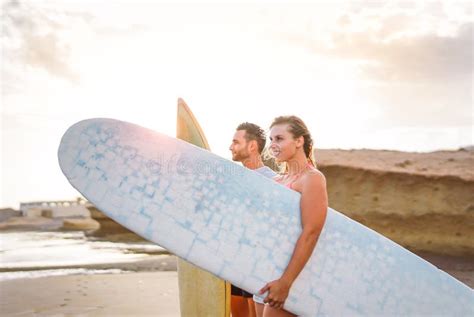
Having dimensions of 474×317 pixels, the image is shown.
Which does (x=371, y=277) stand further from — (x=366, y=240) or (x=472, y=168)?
(x=472, y=168)

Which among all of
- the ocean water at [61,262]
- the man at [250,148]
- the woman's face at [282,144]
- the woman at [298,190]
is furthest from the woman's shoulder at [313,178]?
the ocean water at [61,262]

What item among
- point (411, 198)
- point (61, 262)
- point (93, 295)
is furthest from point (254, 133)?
point (61, 262)

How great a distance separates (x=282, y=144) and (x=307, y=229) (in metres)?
0.32

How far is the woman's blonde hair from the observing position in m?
1.78

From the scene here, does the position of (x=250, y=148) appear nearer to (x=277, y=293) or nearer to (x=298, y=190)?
(x=298, y=190)

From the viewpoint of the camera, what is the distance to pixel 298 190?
1.76 m

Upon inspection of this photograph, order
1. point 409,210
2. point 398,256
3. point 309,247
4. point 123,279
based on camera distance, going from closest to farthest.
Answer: point 309,247
point 398,256
point 123,279
point 409,210

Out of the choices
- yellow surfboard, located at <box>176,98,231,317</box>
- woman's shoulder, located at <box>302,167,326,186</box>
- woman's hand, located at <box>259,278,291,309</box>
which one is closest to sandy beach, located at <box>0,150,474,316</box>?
yellow surfboard, located at <box>176,98,231,317</box>

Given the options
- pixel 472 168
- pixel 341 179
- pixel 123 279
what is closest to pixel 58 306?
pixel 123 279

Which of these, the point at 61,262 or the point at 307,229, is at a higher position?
the point at 307,229

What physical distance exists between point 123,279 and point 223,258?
4.58 metres

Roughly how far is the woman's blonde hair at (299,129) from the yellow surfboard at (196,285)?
115 centimetres

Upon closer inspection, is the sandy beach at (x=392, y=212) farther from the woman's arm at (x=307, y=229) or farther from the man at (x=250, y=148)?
the woman's arm at (x=307, y=229)

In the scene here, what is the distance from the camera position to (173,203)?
6.57ft
